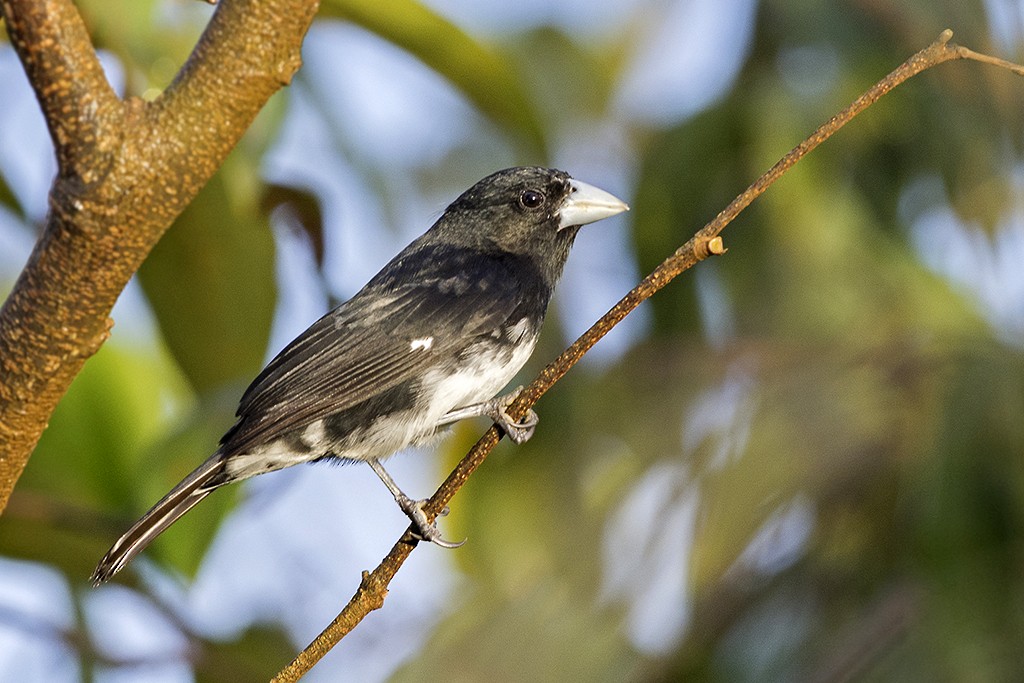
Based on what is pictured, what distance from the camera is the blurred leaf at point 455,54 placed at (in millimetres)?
3936

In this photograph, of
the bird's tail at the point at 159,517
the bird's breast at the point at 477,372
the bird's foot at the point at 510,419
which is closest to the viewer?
the bird's foot at the point at 510,419

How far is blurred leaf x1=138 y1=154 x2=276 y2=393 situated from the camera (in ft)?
12.2

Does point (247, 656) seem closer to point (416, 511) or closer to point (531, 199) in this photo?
point (416, 511)

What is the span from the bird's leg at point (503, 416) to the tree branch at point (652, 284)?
0.47 meters

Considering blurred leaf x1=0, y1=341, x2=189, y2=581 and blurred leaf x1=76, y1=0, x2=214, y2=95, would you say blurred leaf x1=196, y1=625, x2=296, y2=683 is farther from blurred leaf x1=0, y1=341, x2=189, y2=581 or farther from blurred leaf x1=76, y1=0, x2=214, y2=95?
blurred leaf x1=76, y1=0, x2=214, y2=95

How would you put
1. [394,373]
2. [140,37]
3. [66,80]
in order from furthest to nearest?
[140,37], [394,373], [66,80]

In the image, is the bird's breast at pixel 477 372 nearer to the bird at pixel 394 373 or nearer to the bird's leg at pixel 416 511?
the bird at pixel 394 373

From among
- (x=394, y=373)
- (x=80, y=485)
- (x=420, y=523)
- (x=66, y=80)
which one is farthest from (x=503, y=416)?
(x=80, y=485)

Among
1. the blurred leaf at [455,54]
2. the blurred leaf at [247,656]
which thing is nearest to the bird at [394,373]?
the blurred leaf at [455,54]

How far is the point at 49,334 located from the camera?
1.86 m

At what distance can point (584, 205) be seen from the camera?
12.6 feet

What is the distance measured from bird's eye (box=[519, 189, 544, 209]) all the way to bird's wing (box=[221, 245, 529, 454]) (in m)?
0.32

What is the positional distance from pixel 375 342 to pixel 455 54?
→ 3.69ft

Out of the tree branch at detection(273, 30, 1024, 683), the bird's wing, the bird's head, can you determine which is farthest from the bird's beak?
the tree branch at detection(273, 30, 1024, 683)
